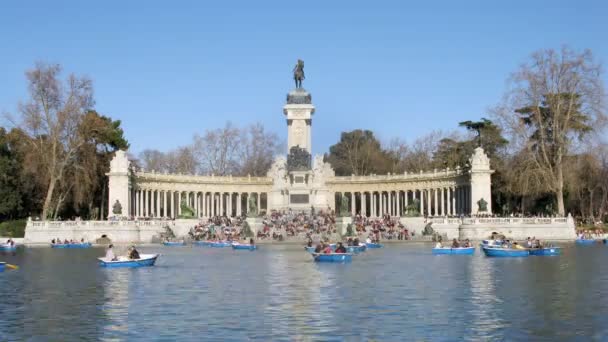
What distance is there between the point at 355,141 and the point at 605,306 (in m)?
118

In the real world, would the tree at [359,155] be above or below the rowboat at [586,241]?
above

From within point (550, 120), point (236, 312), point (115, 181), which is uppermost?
point (550, 120)

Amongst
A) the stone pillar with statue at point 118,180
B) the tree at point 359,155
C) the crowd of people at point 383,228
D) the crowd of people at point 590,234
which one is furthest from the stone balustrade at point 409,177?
the stone pillar with statue at point 118,180

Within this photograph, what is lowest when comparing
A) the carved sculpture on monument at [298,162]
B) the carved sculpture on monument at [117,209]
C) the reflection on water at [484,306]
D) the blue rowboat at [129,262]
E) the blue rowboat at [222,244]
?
the reflection on water at [484,306]

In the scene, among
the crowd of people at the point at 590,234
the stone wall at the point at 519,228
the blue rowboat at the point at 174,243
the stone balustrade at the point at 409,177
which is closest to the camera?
the blue rowboat at the point at 174,243

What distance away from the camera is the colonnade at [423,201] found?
97.2m

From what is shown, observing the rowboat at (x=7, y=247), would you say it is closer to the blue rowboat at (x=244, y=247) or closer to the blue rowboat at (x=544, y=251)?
the blue rowboat at (x=244, y=247)

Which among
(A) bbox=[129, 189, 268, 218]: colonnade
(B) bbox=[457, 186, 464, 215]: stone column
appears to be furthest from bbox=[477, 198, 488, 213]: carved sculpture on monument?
(A) bbox=[129, 189, 268, 218]: colonnade

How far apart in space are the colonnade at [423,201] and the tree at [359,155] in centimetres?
1726

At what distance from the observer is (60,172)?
272ft

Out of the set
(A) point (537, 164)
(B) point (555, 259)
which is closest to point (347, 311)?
(B) point (555, 259)

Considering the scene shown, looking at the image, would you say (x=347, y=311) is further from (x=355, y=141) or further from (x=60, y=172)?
(x=355, y=141)

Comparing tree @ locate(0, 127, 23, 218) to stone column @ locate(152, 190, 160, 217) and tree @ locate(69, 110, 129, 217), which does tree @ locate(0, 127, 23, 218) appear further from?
stone column @ locate(152, 190, 160, 217)

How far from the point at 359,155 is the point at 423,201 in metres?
35.9
